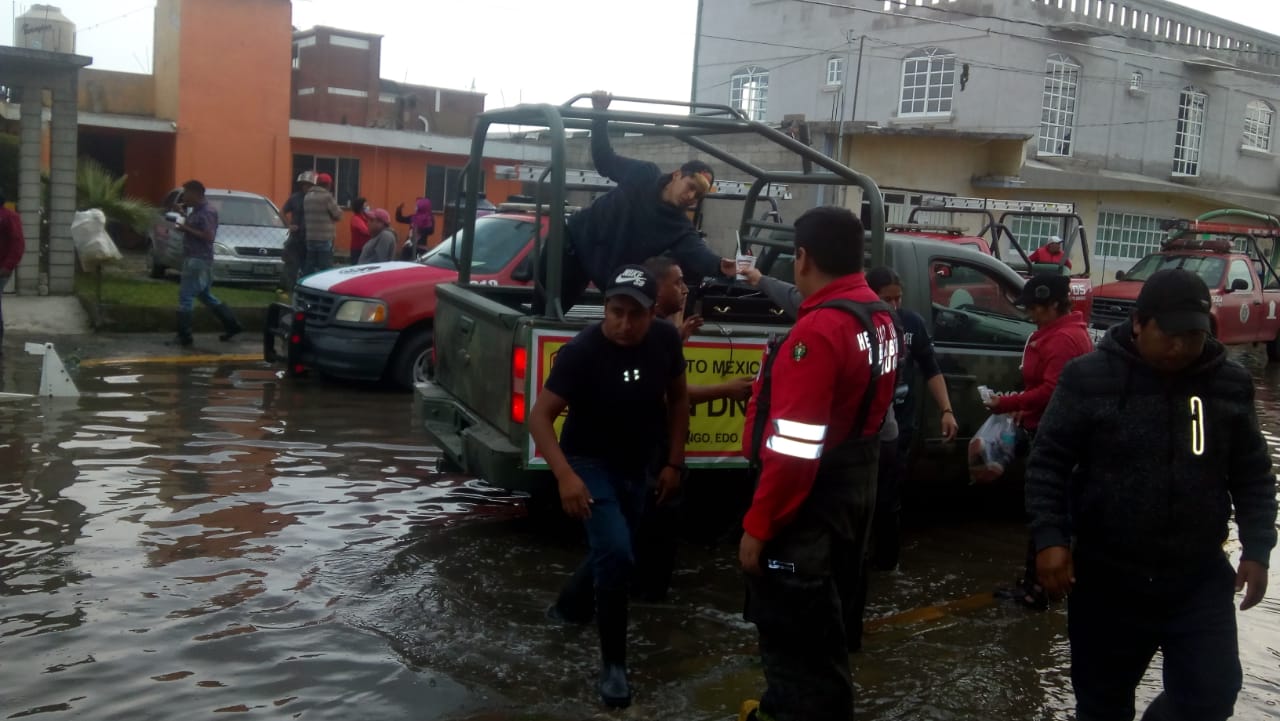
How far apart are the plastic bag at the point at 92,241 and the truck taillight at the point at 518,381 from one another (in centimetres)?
1097

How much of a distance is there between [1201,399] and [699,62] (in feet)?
110

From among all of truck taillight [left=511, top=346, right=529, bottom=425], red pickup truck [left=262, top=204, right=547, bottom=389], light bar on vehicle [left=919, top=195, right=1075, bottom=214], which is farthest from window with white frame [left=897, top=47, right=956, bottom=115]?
truck taillight [left=511, top=346, right=529, bottom=425]

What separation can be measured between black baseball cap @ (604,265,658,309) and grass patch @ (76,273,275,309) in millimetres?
11023

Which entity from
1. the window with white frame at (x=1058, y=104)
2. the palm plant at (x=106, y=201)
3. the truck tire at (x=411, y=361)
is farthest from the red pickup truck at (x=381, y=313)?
the window with white frame at (x=1058, y=104)

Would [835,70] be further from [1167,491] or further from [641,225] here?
[1167,491]

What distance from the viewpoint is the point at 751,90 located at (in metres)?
34.2

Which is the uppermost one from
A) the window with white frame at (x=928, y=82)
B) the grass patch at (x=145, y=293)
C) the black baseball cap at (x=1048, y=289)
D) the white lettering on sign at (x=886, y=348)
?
the window with white frame at (x=928, y=82)

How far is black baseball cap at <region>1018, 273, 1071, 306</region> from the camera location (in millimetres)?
5555

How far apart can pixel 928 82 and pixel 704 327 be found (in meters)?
24.8

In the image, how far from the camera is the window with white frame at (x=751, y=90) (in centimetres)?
3375

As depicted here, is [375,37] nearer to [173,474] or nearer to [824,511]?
[173,474]

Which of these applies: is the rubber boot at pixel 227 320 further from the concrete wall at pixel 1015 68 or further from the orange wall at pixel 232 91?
the concrete wall at pixel 1015 68

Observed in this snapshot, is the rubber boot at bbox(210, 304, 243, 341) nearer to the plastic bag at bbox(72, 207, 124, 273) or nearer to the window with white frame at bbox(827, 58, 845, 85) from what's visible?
the plastic bag at bbox(72, 207, 124, 273)

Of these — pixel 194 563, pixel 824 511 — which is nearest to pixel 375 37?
pixel 194 563
